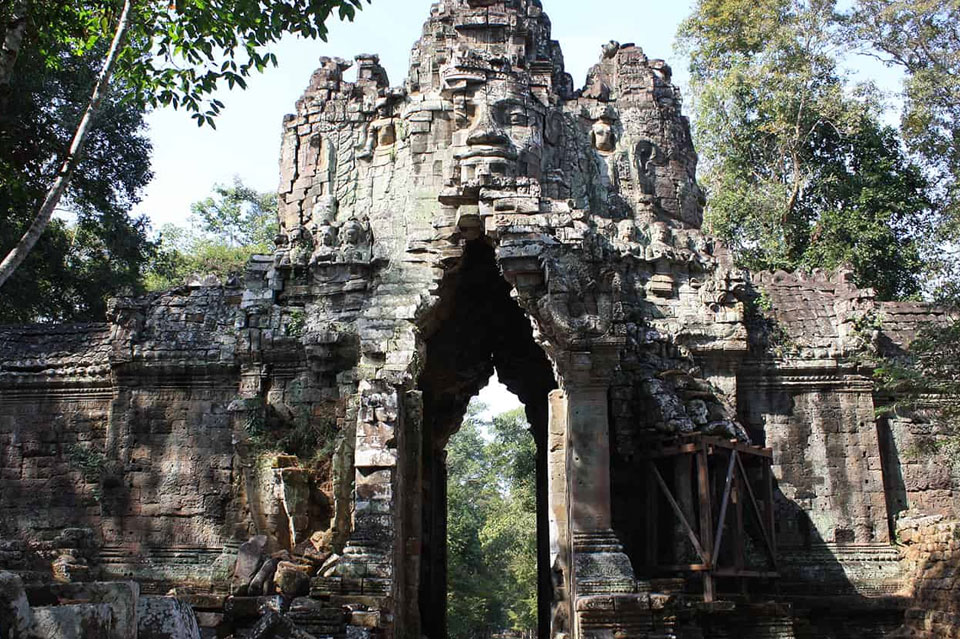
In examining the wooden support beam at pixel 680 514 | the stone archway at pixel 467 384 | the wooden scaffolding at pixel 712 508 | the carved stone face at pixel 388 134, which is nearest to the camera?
the wooden support beam at pixel 680 514

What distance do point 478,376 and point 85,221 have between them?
11076 millimetres

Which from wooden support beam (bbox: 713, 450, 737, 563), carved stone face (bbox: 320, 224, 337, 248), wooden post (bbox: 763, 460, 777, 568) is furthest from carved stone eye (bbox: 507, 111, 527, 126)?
wooden post (bbox: 763, 460, 777, 568)

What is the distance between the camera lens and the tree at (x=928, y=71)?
2153 centimetres

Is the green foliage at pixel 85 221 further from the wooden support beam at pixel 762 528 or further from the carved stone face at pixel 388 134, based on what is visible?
the wooden support beam at pixel 762 528

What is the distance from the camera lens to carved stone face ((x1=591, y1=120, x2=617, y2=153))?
14.5 metres

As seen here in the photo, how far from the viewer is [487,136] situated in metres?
12.7

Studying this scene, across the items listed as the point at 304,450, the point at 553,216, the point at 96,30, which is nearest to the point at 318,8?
the point at 96,30

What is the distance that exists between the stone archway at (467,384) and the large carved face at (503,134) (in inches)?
84.6

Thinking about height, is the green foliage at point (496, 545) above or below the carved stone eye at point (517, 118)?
below

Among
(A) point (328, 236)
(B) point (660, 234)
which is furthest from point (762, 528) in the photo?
(A) point (328, 236)

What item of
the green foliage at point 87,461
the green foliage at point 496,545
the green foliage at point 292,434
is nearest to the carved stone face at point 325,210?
the green foliage at point 292,434

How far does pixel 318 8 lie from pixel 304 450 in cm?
553

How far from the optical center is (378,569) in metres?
10.2

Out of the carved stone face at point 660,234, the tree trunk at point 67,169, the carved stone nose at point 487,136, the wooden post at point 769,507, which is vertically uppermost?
the carved stone nose at point 487,136
